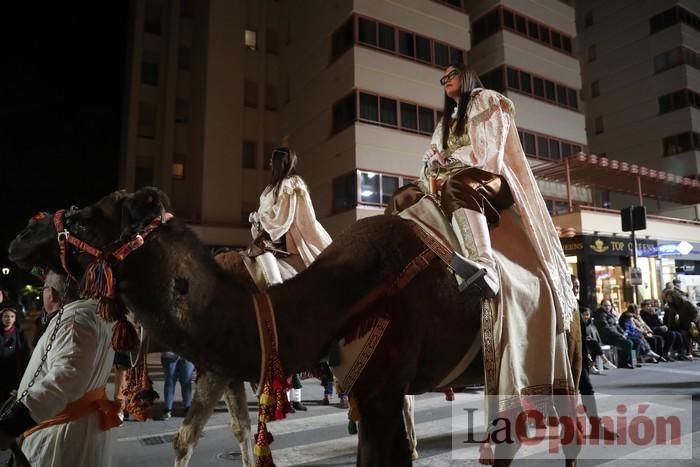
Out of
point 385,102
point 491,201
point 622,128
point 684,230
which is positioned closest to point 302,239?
point 491,201

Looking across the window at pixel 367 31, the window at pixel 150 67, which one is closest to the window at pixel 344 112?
the window at pixel 367 31

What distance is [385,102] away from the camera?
21625mm

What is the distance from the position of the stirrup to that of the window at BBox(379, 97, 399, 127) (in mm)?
19464

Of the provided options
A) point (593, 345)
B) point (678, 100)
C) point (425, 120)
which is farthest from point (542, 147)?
point (593, 345)

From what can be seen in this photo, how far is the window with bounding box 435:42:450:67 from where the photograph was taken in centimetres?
2347

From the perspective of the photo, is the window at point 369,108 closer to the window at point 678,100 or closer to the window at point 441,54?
the window at point 441,54

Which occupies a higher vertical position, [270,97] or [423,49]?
[270,97]

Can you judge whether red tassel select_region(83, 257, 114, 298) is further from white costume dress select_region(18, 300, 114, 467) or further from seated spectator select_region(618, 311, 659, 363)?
seated spectator select_region(618, 311, 659, 363)

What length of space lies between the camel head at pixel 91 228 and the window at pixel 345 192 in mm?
18068

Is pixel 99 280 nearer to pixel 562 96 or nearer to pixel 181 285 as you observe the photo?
pixel 181 285

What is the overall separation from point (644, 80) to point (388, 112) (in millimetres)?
22388

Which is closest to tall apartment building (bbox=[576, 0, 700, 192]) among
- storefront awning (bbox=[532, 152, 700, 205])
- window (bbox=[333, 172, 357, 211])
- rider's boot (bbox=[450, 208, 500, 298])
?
storefront awning (bbox=[532, 152, 700, 205])

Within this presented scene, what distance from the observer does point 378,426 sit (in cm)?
242

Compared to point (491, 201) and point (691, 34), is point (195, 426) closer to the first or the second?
point (491, 201)
